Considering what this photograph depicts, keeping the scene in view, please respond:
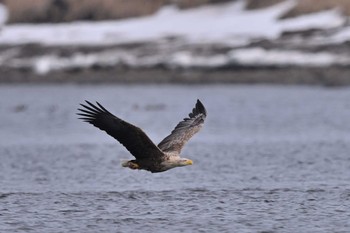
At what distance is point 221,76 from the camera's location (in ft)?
117

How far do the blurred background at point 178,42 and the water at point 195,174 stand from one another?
328 centimetres

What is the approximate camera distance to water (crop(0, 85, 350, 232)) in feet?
39.8

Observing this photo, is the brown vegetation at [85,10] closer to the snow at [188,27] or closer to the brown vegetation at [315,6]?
the snow at [188,27]

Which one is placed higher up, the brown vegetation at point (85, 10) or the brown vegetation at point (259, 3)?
the brown vegetation at point (85, 10)

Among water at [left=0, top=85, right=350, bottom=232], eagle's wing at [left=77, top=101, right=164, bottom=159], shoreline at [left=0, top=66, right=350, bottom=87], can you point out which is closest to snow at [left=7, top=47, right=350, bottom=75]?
shoreline at [left=0, top=66, right=350, bottom=87]

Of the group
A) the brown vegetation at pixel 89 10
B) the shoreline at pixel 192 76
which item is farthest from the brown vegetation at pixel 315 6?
the brown vegetation at pixel 89 10

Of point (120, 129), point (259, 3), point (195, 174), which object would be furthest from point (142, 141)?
point (259, 3)

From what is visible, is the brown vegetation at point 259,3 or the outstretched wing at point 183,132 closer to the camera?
the outstretched wing at point 183,132

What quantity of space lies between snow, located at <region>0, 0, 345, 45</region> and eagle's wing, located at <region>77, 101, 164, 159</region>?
24421 millimetres

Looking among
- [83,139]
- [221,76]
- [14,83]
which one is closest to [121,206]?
[83,139]

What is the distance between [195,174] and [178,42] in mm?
21869

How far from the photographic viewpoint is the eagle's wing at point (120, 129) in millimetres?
11852

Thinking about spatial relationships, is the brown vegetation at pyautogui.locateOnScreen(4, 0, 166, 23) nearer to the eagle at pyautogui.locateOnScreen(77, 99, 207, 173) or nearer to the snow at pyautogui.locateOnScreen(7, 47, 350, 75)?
the snow at pyautogui.locateOnScreen(7, 47, 350, 75)

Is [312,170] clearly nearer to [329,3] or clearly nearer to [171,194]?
[171,194]
